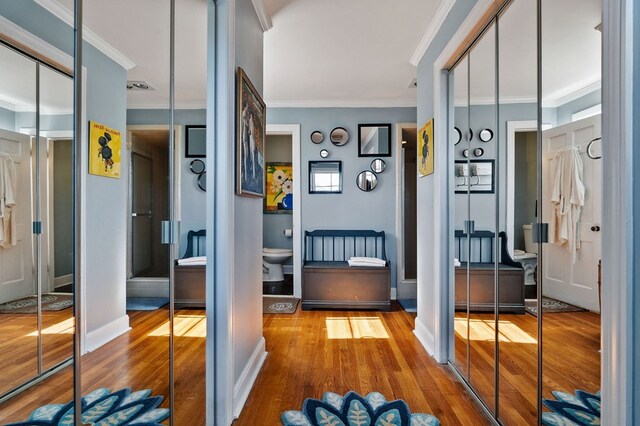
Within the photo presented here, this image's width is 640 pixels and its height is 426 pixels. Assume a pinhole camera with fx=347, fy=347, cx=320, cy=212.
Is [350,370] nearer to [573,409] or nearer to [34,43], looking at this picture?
[573,409]

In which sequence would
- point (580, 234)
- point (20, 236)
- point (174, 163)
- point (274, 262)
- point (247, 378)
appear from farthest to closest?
point (274, 262) → point (247, 378) → point (174, 163) → point (580, 234) → point (20, 236)

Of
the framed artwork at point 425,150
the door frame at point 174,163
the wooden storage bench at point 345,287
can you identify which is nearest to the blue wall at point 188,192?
the door frame at point 174,163

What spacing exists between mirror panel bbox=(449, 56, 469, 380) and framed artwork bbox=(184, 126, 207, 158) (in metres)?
1.66

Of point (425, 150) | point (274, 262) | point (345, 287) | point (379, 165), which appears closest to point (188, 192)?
point (425, 150)

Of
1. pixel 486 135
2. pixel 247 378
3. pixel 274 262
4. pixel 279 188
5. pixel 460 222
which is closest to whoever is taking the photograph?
pixel 486 135

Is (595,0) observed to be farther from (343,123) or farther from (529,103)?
(343,123)

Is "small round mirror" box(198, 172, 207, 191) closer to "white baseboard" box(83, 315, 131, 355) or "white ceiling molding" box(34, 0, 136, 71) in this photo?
"white ceiling molding" box(34, 0, 136, 71)

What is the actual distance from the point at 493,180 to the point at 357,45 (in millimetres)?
1821

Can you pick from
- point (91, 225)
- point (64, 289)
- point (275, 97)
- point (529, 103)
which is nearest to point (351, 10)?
point (529, 103)

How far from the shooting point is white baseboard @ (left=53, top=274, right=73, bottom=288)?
812 mm

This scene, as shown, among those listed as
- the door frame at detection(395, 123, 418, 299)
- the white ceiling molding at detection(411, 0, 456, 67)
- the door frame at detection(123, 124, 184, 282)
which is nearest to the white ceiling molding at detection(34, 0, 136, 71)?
the door frame at detection(123, 124, 184, 282)

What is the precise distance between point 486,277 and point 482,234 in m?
0.27

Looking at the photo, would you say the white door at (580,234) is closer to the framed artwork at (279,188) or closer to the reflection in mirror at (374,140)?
the reflection in mirror at (374,140)

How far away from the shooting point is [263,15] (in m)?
2.49
